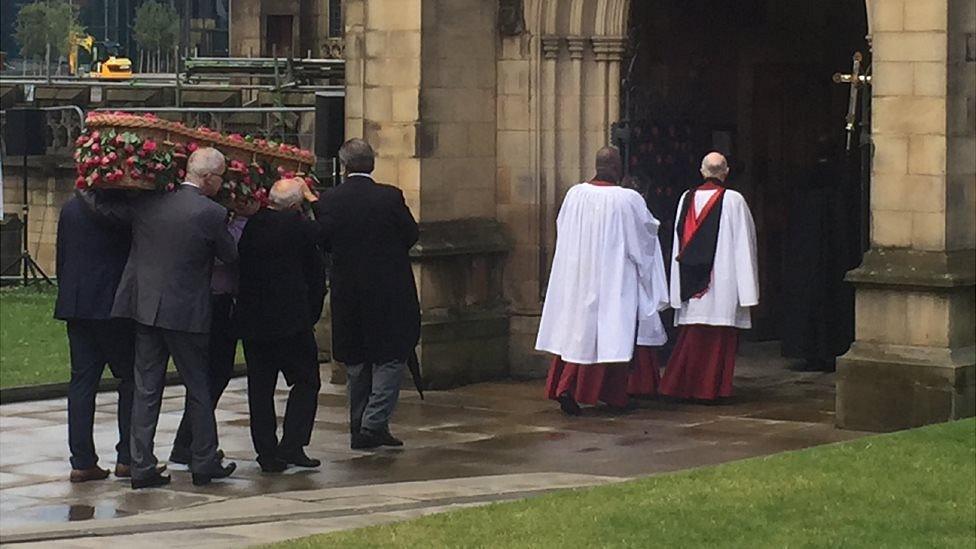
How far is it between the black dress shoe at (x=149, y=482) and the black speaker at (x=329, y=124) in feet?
20.0

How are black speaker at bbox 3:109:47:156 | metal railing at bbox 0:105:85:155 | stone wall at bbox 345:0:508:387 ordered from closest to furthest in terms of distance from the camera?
stone wall at bbox 345:0:508:387 → black speaker at bbox 3:109:47:156 → metal railing at bbox 0:105:85:155

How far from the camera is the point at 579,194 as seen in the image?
1516 centimetres

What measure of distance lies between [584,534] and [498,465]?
126 inches

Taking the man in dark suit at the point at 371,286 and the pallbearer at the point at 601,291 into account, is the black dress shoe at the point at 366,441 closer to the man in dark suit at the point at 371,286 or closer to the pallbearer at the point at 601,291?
the man in dark suit at the point at 371,286

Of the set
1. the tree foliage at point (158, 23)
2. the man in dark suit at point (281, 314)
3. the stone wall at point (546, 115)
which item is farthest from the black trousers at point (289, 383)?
the tree foliage at point (158, 23)

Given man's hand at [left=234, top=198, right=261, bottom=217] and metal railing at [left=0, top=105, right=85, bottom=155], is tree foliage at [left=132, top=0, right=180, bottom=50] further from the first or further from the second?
man's hand at [left=234, top=198, right=261, bottom=217]

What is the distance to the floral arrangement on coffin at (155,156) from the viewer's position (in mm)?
11828

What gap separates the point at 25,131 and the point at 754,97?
12.6 meters

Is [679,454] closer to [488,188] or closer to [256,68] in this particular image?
[488,188]

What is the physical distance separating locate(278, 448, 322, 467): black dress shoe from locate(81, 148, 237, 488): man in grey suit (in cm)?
58

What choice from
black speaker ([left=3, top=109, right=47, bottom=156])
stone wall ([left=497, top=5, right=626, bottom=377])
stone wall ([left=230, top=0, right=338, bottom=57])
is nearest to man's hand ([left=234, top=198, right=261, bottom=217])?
stone wall ([left=497, top=5, right=626, bottom=377])

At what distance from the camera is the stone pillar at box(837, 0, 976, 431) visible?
1359 cm

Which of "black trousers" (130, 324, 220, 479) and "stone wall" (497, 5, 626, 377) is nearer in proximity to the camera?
"black trousers" (130, 324, 220, 479)

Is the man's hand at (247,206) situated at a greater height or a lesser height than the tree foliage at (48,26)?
lesser
